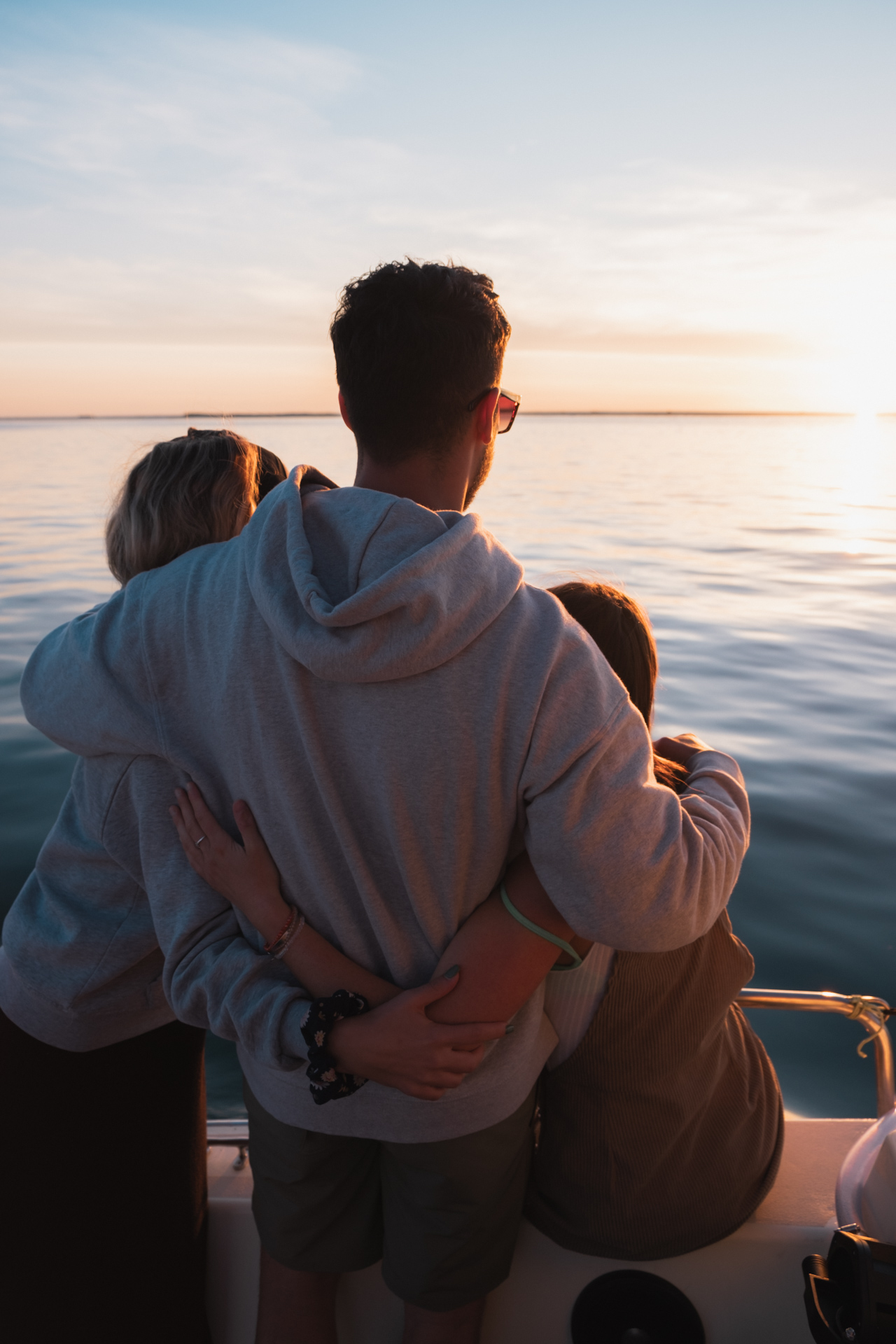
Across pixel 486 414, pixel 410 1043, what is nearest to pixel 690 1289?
pixel 410 1043

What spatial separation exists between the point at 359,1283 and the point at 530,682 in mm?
1118

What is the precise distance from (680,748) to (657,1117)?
56 cm

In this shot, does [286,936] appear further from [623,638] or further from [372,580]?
[623,638]

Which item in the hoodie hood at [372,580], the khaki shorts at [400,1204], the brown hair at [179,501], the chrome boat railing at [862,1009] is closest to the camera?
the hoodie hood at [372,580]

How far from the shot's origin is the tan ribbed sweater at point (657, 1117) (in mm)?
1291

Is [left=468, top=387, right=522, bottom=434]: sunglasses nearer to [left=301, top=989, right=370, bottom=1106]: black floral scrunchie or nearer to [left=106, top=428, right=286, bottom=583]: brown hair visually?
[left=106, top=428, right=286, bottom=583]: brown hair

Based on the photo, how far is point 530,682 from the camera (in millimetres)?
924

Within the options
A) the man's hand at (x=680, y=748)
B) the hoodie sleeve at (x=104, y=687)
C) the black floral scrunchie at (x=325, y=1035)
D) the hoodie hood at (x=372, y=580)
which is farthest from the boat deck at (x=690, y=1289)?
the hoodie hood at (x=372, y=580)

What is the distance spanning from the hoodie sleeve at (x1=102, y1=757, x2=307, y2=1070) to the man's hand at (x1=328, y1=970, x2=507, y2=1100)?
7cm

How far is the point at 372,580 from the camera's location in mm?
935

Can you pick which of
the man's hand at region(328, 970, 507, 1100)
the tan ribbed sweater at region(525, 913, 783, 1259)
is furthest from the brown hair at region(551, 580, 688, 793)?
the man's hand at region(328, 970, 507, 1100)

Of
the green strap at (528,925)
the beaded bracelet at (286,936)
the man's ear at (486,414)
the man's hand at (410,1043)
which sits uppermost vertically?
the man's ear at (486,414)

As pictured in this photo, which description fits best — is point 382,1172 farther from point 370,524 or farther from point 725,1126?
point 370,524

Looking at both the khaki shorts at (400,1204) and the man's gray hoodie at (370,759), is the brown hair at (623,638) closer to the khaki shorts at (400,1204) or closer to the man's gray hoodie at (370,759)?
the man's gray hoodie at (370,759)
